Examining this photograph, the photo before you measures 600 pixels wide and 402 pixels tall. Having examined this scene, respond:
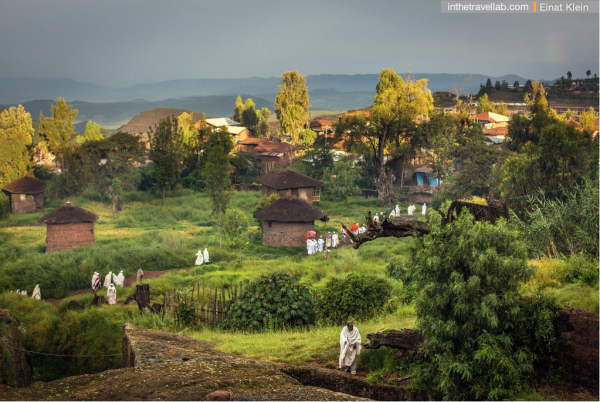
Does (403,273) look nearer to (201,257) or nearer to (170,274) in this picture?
(170,274)

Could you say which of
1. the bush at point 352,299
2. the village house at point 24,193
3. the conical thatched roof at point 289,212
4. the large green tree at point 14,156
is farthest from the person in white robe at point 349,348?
the large green tree at point 14,156

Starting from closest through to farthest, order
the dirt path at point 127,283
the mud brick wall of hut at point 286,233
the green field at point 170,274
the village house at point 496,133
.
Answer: the green field at point 170,274
the dirt path at point 127,283
the mud brick wall of hut at point 286,233
the village house at point 496,133

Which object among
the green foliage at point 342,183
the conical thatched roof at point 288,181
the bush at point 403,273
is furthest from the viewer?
the green foliage at point 342,183

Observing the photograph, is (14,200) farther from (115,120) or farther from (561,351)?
(115,120)

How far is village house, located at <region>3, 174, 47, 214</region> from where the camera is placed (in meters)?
38.4

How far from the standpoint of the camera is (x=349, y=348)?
26.0ft

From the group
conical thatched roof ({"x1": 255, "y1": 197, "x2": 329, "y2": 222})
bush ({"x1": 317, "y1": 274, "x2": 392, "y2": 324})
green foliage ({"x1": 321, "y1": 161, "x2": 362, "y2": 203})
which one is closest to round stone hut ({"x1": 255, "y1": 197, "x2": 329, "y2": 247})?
conical thatched roof ({"x1": 255, "y1": 197, "x2": 329, "y2": 222})

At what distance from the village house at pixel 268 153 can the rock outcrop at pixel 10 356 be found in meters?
41.1

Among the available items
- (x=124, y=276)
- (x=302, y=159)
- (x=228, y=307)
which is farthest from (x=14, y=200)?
(x=228, y=307)

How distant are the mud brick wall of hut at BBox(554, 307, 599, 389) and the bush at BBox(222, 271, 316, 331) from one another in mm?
6705

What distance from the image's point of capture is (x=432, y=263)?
669 cm

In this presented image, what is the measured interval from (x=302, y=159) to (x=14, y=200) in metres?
26.1

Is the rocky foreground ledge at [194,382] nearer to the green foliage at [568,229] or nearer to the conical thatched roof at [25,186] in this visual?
the green foliage at [568,229]

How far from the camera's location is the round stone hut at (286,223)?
2756cm
